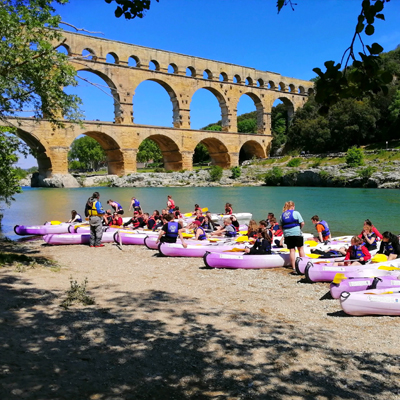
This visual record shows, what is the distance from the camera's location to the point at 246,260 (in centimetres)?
766

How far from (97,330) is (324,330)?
2532 mm

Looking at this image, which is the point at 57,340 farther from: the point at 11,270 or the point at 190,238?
the point at 190,238

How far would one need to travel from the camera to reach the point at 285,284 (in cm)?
659

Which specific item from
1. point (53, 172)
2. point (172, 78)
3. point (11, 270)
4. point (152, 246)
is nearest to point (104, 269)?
point (11, 270)

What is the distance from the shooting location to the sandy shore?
9.32 feet

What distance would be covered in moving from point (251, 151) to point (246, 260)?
43.9 m

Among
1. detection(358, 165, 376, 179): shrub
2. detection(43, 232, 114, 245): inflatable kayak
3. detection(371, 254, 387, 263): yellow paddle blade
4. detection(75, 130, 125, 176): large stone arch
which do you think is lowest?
detection(371, 254, 387, 263): yellow paddle blade

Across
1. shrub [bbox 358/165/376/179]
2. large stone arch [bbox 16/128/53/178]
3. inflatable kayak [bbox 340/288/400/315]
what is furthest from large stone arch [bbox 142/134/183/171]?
inflatable kayak [bbox 340/288/400/315]

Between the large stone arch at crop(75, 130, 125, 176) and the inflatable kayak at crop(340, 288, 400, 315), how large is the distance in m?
34.2

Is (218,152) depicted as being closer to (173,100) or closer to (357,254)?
(173,100)

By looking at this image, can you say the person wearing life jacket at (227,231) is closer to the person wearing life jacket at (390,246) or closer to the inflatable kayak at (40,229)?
the person wearing life jacket at (390,246)

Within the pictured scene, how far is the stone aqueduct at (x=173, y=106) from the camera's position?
33906 millimetres

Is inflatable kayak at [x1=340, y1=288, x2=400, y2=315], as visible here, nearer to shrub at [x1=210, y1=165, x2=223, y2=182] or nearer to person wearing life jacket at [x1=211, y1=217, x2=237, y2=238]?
person wearing life jacket at [x1=211, y1=217, x2=237, y2=238]

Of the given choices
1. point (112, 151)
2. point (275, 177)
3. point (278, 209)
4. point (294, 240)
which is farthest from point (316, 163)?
point (294, 240)
